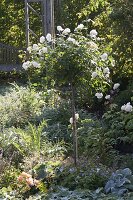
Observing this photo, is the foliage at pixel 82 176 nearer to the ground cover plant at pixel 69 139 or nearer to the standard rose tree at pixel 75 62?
the ground cover plant at pixel 69 139

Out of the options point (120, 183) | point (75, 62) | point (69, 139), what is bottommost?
point (120, 183)

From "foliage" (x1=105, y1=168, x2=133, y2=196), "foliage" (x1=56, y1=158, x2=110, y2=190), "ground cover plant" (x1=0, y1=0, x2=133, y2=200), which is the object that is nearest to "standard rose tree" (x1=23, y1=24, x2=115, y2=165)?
"ground cover plant" (x1=0, y1=0, x2=133, y2=200)

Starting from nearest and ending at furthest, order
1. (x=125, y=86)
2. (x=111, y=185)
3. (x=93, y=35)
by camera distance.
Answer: (x=111, y=185) → (x=93, y=35) → (x=125, y=86)

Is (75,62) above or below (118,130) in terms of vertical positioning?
above

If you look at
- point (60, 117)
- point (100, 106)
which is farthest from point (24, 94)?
point (100, 106)

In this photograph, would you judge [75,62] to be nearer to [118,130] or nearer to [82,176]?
[82,176]

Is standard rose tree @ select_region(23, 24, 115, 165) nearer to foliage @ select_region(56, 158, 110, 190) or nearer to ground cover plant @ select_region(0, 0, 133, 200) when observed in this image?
ground cover plant @ select_region(0, 0, 133, 200)

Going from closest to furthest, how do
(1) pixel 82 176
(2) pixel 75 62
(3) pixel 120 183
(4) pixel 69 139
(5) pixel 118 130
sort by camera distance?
(3) pixel 120 183 → (1) pixel 82 176 → (2) pixel 75 62 → (5) pixel 118 130 → (4) pixel 69 139

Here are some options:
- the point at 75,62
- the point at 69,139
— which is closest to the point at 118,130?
the point at 69,139

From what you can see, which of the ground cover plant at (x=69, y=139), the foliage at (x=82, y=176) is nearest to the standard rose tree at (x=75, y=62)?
the ground cover plant at (x=69, y=139)

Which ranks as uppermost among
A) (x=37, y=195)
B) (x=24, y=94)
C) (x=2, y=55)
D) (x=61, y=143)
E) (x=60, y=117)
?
(x=2, y=55)

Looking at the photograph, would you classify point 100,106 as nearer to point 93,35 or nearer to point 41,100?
point 41,100

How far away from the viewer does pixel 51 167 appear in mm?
5594

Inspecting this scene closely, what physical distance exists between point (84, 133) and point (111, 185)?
241 centimetres
